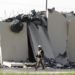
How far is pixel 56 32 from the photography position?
Answer: 3394 cm

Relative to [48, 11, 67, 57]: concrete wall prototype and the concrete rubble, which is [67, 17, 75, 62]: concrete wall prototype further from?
[48, 11, 67, 57]: concrete wall prototype

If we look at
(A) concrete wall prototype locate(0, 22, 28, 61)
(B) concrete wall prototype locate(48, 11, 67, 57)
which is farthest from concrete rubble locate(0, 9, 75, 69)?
(A) concrete wall prototype locate(0, 22, 28, 61)

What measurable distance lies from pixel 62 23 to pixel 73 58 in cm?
283

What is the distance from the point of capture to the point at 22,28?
33.6m

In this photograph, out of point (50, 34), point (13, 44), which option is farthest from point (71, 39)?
point (13, 44)

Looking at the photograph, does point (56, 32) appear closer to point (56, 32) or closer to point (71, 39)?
point (56, 32)

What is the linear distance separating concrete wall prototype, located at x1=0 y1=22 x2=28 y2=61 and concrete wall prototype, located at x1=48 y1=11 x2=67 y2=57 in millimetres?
1887

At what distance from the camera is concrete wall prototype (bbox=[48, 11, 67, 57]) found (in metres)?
33.8

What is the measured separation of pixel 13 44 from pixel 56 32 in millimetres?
3277

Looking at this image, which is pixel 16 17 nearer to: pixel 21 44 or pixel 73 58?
pixel 21 44

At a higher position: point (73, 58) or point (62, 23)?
point (62, 23)

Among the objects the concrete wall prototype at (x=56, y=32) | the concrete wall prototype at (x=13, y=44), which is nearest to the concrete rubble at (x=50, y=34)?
the concrete wall prototype at (x=56, y=32)

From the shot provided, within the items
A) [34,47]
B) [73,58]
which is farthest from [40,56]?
[73,58]

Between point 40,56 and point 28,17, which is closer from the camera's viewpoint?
point 40,56
